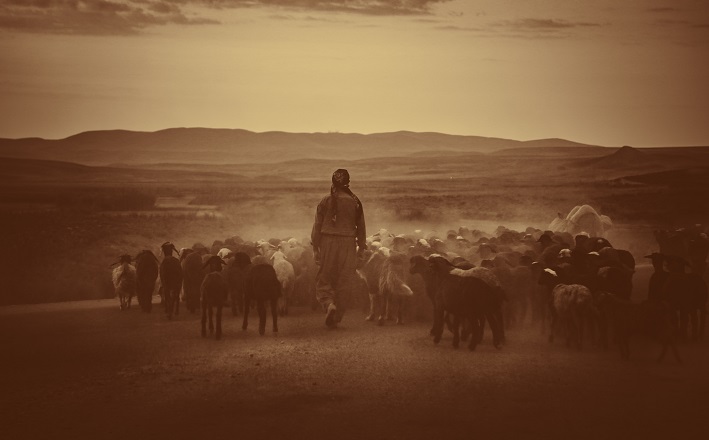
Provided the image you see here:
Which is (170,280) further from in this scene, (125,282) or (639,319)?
(639,319)

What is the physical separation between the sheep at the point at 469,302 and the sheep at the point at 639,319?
4.44ft

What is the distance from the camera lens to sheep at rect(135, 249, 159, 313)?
15.6 m

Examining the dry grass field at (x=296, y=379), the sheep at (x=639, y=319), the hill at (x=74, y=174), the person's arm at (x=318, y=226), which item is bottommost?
the dry grass field at (x=296, y=379)

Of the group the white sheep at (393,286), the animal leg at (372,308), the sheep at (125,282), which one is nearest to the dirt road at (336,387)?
the white sheep at (393,286)

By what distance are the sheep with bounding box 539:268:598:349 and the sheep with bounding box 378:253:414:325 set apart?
2530 millimetres

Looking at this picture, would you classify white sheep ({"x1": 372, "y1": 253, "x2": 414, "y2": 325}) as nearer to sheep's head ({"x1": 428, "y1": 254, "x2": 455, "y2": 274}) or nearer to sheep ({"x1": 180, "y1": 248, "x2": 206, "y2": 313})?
sheep's head ({"x1": 428, "y1": 254, "x2": 455, "y2": 274})

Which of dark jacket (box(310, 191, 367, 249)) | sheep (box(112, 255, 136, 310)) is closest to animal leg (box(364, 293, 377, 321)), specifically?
dark jacket (box(310, 191, 367, 249))

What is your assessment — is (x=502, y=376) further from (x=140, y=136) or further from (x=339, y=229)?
(x=140, y=136)

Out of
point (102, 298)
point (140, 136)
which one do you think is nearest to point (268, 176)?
point (140, 136)

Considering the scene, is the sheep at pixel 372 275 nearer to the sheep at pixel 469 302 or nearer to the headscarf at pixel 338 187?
the headscarf at pixel 338 187

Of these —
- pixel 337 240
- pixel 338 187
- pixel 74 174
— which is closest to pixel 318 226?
pixel 337 240

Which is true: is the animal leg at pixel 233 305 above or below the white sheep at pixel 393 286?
below

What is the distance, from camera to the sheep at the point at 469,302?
1180cm

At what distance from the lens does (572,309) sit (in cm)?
1184
